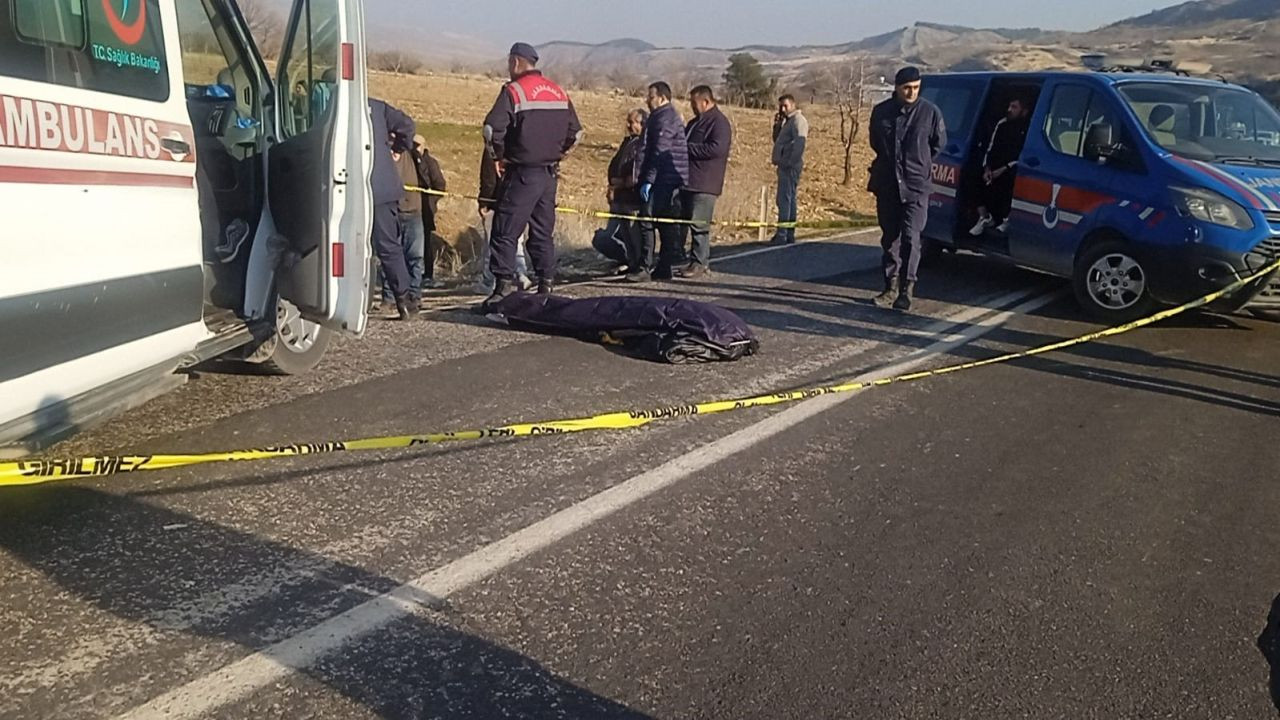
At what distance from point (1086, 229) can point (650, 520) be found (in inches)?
211

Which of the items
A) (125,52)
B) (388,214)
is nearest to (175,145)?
(125,52)

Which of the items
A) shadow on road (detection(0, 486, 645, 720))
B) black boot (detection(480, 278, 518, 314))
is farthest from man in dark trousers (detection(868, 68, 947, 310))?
shadow on road (detection(0, 486, 645, 720))

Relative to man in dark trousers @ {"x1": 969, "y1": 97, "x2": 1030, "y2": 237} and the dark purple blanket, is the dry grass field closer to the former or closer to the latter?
man in dark trousers @ {"x1": 969, "y1": 97, "x2": 1030, "y2": 237}

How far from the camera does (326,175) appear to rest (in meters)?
4.68

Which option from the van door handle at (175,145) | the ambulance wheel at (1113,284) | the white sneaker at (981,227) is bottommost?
the ambulance wheel at (1113,284)

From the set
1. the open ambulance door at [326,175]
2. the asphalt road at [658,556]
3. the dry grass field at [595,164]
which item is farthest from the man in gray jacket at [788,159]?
the open ambulance door at [326,175]

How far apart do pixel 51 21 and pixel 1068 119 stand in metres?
7.25

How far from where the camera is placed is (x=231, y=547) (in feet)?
11.2

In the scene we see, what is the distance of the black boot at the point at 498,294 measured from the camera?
7125 mm

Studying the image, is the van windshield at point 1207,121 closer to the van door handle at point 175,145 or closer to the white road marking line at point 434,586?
the white road marking line at point 434,586

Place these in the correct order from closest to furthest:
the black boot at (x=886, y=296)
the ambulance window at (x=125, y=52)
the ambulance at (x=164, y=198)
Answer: the ambulance at (x=164, y=198) < the ambulance window at (x=125, y=52) < the black boot at (x=886, y=296)

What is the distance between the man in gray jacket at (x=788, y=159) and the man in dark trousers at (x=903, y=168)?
12.3 ft

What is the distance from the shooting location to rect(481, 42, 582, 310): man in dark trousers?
7148 mm

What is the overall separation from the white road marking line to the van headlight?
345cm
